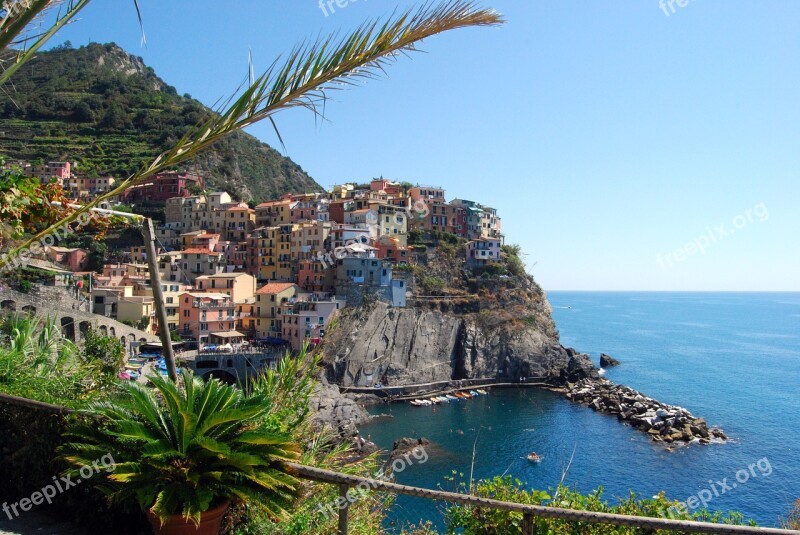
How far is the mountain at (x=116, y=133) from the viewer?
2502 inches

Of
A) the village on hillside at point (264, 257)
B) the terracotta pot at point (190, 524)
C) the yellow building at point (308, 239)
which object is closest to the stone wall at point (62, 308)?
the village on hillside at point (264, 257)

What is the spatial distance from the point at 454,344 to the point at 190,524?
44336 mm

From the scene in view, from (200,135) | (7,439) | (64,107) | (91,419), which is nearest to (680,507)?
(200,135)

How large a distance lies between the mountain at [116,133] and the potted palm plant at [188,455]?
186ft

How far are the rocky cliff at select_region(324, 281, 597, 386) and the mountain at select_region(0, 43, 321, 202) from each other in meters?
30.0

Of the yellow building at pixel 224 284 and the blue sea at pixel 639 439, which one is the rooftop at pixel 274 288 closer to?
the yellow building at pixel 224 284

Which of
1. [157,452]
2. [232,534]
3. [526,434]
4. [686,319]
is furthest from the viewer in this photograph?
[686,319]

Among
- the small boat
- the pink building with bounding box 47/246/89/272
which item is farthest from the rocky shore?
the pink building with bounding box 47/246/89/272

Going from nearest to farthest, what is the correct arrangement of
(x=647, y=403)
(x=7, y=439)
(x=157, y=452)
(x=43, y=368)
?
(x=157, y=452) → (x=7, y=439) → (x=43, y=368) → (x=647, y=403)

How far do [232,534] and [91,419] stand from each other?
1.32 metres

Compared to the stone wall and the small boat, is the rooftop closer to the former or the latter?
the stone wall

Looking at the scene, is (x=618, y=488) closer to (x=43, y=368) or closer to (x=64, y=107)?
(x=43, y=368)

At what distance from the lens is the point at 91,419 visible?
13.3 ft

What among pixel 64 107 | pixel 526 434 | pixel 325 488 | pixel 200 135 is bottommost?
pixel 526 434
